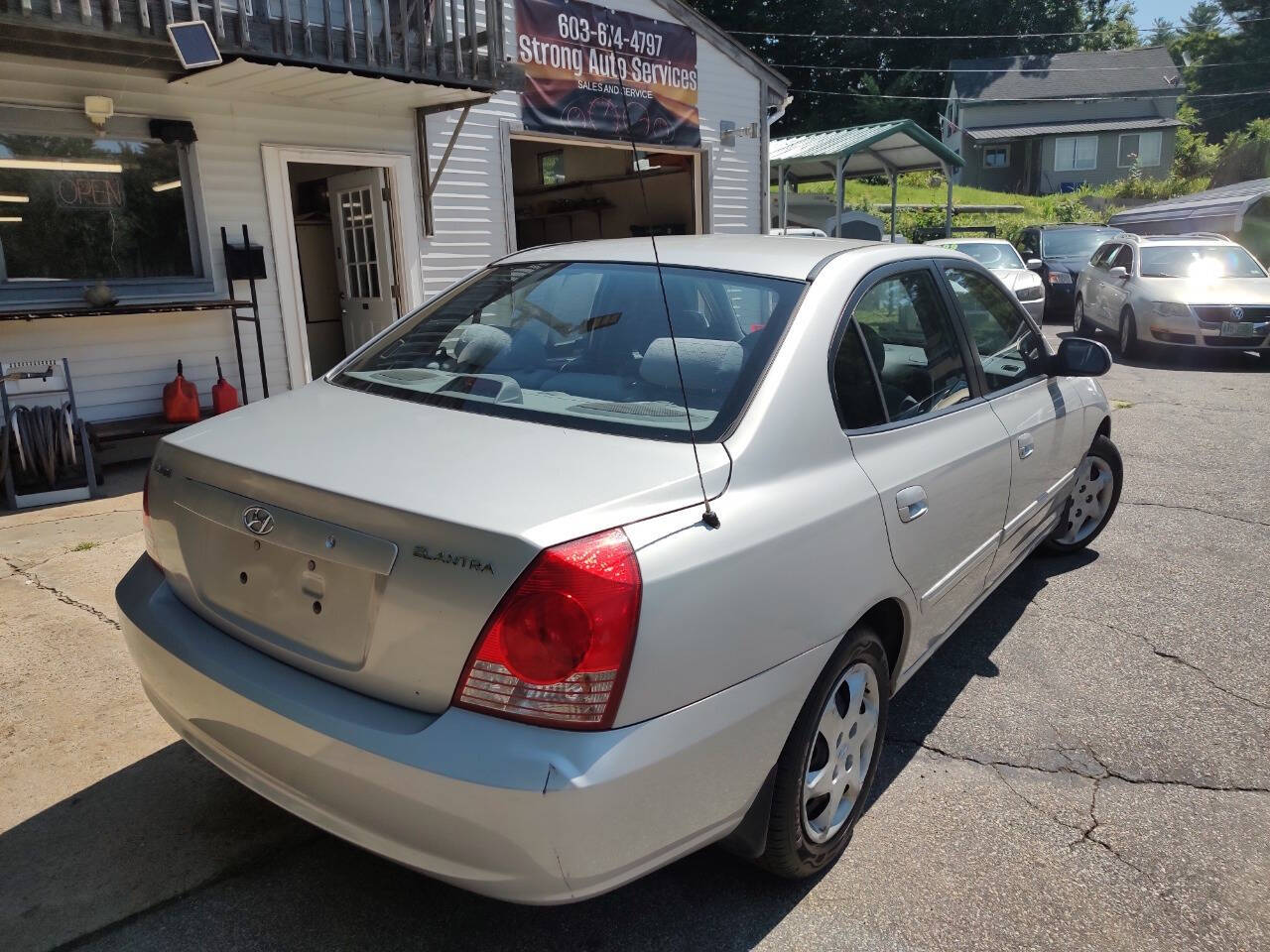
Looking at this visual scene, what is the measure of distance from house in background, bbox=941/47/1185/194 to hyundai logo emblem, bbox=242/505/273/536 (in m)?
46.4

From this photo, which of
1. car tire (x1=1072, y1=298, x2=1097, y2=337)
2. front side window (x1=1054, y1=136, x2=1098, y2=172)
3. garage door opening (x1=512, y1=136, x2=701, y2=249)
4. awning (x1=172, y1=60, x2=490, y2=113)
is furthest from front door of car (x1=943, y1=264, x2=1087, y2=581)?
front side window (x1=1054, y1=136, x2=1098, y2=172)

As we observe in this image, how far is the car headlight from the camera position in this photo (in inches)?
449

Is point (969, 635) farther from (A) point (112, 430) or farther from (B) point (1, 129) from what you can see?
(B) point (1, 129)

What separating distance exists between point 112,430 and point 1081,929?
22.6ft

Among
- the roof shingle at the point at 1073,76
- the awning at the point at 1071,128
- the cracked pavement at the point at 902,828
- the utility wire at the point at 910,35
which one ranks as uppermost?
the utility wire at the point at 910,35

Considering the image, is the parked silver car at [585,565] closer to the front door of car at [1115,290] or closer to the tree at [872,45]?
the front door of car at [1115,290]

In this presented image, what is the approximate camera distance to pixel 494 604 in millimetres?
1775

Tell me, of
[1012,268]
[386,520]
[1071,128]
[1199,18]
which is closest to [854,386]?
[386,520]

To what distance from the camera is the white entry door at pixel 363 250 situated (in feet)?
30.2

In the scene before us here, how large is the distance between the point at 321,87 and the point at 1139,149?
46.6m

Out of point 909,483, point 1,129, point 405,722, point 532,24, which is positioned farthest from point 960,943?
point 532,24

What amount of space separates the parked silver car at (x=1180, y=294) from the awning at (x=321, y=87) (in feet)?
28.6

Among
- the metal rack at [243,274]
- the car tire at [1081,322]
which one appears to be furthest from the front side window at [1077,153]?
the metal rack at [243,274]

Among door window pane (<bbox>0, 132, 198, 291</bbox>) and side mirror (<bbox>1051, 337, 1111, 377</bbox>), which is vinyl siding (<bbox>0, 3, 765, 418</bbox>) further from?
side mirror (<bbox>1051, 337, 1111, 377</bbox>)
